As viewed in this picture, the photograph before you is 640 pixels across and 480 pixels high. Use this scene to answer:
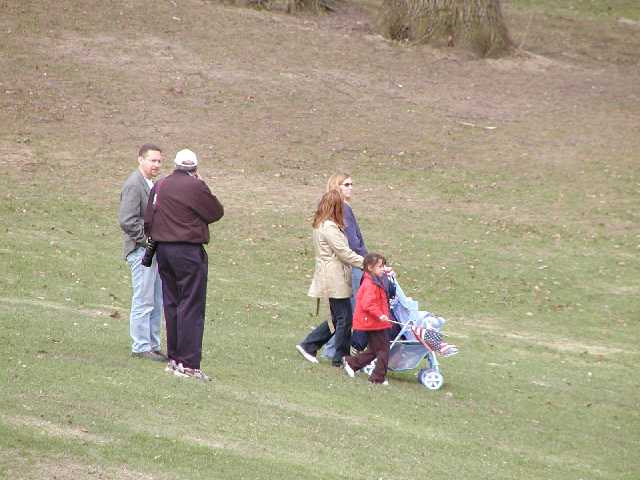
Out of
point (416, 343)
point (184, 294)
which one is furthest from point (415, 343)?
point (184, 294)

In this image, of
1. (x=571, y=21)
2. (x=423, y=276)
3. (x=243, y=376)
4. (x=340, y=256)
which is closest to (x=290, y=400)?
(x=243, y=376)

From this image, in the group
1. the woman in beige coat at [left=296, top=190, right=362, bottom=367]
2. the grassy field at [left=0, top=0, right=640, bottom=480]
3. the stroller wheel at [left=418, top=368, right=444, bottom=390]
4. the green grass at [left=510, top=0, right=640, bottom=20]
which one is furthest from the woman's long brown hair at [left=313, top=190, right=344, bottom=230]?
the green grass at [left=510, top=0, right=640, bottom=20]

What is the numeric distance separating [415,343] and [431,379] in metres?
0.41

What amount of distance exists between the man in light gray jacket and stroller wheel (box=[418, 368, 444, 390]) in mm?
2562

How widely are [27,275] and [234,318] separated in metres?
2.70

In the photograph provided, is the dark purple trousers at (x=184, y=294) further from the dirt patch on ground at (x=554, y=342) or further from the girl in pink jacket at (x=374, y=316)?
the dirt patch on ground at (x=554, y=342)

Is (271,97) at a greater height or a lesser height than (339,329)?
greater

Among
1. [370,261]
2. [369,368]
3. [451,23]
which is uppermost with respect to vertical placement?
[451,23]

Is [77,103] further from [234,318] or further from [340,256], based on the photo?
[340,256]

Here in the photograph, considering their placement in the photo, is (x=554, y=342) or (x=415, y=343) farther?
(x=554, y=342)

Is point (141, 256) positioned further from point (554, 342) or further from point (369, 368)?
point (554, 342)

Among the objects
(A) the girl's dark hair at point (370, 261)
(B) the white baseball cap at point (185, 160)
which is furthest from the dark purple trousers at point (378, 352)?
(B) the white baseball cap at point (185, 160)

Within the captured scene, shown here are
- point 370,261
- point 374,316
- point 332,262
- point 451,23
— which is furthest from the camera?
point 451,23

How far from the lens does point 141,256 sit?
10125mm
